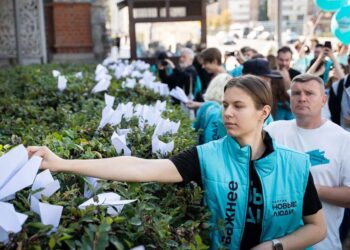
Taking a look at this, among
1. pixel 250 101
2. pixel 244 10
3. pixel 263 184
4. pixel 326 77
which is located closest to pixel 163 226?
pixel 263 184

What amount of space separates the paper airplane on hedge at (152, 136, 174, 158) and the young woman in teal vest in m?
0.57

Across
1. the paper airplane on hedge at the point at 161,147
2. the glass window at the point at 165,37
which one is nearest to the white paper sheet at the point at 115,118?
the paper airplane on hedge at the point at 161,147

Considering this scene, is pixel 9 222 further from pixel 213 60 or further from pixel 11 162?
pixel 213 60

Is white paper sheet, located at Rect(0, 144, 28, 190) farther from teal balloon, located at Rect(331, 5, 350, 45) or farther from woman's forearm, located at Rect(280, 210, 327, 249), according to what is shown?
teal balloon, located at Rect(331, 5, 350, 45)

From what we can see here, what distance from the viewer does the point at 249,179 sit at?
2379 mm

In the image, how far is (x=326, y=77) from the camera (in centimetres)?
722

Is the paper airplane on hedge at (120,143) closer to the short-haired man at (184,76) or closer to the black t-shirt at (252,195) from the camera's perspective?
the black t-shirt at (252,195)

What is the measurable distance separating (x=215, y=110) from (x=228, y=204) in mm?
2561

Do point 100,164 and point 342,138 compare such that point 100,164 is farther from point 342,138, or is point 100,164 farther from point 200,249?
point 342,138

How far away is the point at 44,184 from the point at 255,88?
3.29 feet

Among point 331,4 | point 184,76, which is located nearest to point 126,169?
point 184,76

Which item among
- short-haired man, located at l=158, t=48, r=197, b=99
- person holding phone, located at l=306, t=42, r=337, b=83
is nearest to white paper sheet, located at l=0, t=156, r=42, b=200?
person holding phone, located at l=306, t=42, r=337, b=83

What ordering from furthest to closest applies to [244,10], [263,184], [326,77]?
[244,10], [326,77], [263,184]

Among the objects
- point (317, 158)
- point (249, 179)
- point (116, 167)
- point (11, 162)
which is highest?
point (11, 162)
